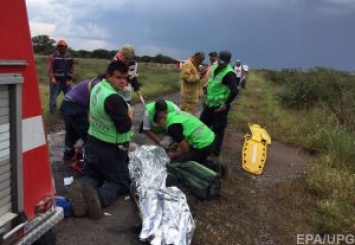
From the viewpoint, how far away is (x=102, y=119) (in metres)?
5.32

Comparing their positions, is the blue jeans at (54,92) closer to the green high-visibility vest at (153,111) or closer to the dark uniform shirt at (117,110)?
the green high-visibility vest at (153,111)

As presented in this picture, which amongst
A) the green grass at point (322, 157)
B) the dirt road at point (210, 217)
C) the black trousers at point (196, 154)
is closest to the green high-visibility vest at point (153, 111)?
the black trousers at point (196, 154)

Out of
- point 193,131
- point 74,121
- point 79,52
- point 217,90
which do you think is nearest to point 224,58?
point 217,90

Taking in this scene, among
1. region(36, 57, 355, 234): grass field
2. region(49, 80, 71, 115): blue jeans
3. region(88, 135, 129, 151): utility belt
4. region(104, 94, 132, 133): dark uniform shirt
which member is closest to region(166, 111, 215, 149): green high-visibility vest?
region(88, 135, 129, 151): utility belt

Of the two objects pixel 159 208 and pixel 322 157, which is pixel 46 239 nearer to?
pixel 159 208

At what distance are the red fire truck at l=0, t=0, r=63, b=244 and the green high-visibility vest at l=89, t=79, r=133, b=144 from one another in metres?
1.85

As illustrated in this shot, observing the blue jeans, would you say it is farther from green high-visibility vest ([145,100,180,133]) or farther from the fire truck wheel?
the fire truck wheel

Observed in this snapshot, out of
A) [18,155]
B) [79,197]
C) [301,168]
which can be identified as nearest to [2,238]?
[18,155]

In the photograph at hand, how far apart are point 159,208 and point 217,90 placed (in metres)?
3.48

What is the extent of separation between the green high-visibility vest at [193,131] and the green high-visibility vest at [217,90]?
1.33 meters

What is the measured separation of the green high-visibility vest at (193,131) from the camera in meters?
6.48

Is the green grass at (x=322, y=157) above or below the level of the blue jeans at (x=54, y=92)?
below

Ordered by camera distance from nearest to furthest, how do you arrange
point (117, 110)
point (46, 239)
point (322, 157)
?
1. point (46, 239)
2. point (117, 110)
3. point (322, 157)

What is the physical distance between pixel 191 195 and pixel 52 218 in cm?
283
